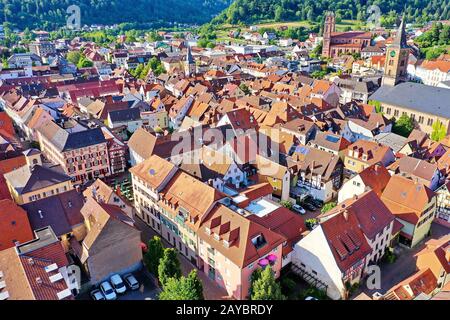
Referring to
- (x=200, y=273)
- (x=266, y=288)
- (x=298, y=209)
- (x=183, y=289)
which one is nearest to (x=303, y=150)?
(x=298, y=209)

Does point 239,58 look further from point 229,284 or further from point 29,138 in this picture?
point 229,284

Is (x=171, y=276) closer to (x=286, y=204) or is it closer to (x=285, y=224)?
(x=285, y=224)

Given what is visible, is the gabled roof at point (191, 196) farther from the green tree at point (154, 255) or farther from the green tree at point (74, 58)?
the green tree at point (74, 58)

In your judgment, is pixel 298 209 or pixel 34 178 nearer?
pixel 34 178

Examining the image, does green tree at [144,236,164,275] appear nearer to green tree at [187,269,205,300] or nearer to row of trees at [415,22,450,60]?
green tree at [187,269,205,300]

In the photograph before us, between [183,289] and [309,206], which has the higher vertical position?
[183,289]

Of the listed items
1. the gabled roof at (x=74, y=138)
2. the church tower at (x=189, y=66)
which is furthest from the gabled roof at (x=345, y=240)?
the church tower at (x=189, y=66)

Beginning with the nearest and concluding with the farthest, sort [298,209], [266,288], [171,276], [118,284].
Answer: [266,288], [171,276], [118,284], [298,209]
